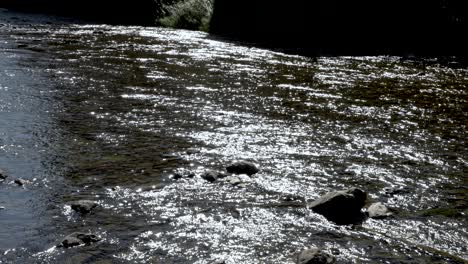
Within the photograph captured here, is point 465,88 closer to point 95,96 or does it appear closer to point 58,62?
point 95,96

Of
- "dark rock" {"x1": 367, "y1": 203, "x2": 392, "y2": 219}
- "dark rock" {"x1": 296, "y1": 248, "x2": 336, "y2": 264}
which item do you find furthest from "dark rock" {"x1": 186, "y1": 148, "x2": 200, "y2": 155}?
"dark rock" {"x1": 296, "y1": 248, "x2": 336, "y2": 264}

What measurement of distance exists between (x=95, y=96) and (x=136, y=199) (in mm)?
6513

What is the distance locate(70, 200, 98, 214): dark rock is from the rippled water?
9 cm

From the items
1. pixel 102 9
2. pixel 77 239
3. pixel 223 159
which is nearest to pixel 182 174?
pixel 223 159

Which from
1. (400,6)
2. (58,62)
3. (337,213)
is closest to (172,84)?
(58,62)

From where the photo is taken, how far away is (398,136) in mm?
10172

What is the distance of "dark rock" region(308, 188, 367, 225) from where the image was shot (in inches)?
249

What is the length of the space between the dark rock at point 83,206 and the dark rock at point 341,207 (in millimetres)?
2420

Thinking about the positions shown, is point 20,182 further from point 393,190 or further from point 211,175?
point 393,190

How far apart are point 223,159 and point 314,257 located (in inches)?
131

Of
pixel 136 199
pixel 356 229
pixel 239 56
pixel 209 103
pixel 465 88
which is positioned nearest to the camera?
pixel 356 229

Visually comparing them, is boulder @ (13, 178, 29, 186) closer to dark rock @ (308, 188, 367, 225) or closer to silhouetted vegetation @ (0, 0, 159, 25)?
dark rock @ (308, 188, 367, 225)

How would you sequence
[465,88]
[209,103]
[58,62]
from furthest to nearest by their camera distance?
1. [58,62]
2. [465,88]
3. [209,103]

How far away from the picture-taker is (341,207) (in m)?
6.40
